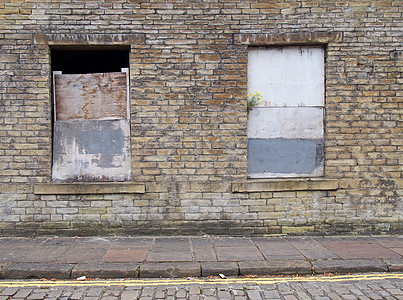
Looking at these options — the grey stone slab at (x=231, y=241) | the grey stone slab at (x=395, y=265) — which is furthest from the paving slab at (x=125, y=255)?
the grey stone slab at (x=395, y=265)

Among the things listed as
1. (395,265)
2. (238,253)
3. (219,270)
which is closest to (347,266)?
(395,265)

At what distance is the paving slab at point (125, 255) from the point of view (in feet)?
13.6

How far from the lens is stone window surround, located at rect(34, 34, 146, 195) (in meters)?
5.08

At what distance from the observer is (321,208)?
5289 mm

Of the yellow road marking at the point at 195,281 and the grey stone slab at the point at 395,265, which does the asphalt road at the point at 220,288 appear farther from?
the grey stone slab at the point at 395,265

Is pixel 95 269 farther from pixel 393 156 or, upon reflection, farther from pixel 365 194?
pixel 393 156

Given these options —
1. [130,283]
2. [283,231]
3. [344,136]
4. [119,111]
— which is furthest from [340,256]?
[119,111]

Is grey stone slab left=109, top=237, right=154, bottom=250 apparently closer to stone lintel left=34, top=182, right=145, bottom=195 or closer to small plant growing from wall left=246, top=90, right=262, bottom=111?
stone lintel left=34, top=182, right=145, bottom=195

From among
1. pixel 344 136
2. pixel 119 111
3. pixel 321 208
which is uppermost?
pixel 119 111

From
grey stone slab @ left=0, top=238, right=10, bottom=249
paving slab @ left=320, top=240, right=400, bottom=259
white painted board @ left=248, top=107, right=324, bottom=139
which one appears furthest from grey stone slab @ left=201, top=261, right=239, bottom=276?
grey stone slab @ left=0, top=238, right=10, bottom=249

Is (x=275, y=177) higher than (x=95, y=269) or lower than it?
higher

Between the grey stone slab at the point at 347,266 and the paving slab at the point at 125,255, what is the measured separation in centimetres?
242

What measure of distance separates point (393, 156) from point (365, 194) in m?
0.85

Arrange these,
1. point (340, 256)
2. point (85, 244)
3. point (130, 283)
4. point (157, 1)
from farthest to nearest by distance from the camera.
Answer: point (157, 1) < point (85, 244) < point (340, 256) < point (130, 283)
